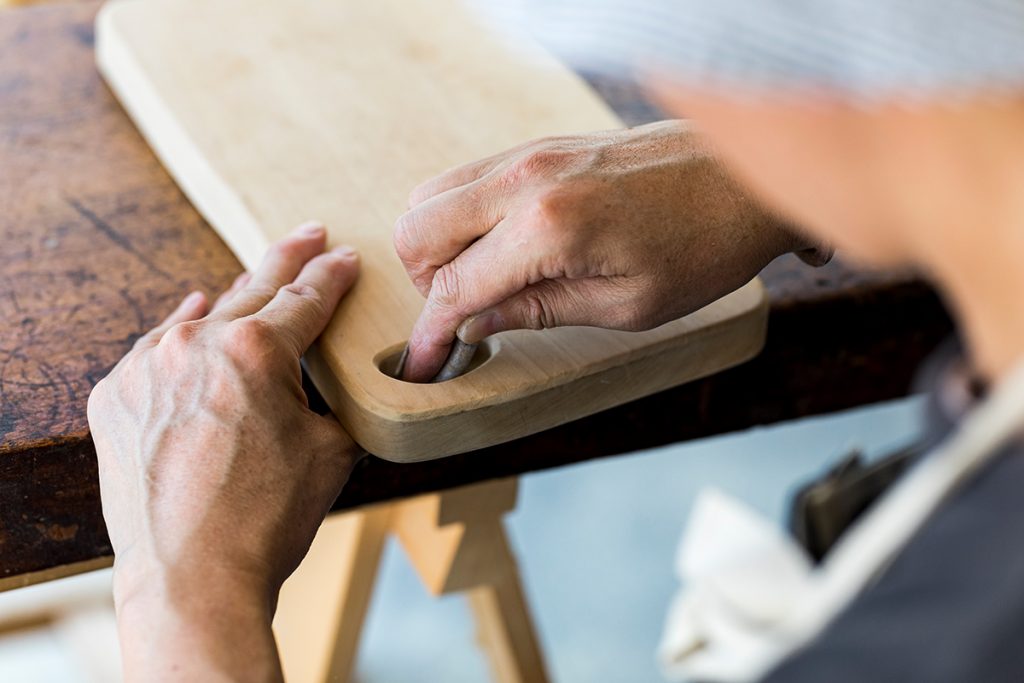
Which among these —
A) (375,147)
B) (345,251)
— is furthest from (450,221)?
(375,147)

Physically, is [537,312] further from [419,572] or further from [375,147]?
[419,572]

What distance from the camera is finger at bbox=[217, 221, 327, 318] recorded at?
872 mm

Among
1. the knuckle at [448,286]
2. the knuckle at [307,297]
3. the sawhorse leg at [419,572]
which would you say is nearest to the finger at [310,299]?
the knuckle at [307,297]

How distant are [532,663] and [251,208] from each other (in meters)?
0.73

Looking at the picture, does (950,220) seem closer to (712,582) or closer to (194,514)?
(194,514)

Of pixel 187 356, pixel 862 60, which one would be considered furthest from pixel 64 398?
pixel 862 60

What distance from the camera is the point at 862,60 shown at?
426 millimetres

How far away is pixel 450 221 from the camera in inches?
31.0

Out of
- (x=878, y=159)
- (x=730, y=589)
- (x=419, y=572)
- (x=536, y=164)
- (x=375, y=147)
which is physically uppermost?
(x=878, y=159)

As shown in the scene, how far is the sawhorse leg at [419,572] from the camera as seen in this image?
3.85ft

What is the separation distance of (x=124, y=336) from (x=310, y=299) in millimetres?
180

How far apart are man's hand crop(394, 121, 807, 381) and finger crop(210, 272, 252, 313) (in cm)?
17

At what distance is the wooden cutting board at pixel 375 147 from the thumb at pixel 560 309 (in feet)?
0.09

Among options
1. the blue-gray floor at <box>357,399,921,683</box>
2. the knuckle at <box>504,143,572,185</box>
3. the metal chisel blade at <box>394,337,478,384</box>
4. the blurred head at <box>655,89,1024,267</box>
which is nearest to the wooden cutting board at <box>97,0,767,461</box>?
the metal chisel blade at <box>394,337,478,384</box>
